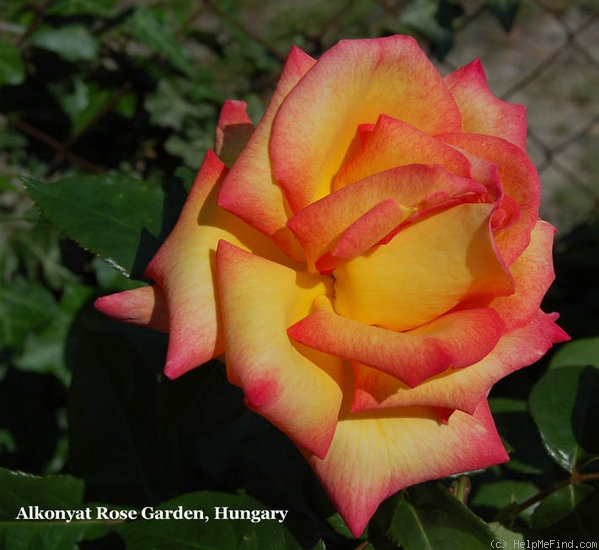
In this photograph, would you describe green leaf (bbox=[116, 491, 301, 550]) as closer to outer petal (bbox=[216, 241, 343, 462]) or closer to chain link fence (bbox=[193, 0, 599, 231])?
outer petal (bbox=[216, 241, 343, 462])

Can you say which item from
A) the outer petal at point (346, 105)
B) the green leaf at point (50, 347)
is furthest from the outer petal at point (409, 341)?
the green leaf at point (50, 347)

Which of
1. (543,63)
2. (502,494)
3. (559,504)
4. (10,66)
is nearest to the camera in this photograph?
(559,504)

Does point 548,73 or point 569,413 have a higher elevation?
point 569,413

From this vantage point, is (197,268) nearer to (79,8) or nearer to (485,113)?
(485,113)

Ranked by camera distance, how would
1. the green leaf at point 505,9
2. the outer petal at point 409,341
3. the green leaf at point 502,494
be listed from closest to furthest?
the outer petal at point 409,341, the green leaf at point 502,494, the green leaf at point 505,9

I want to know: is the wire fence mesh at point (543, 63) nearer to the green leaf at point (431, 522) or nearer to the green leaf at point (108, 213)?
the green leaf at point (108, 213)

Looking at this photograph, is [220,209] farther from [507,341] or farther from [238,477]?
[238,477]

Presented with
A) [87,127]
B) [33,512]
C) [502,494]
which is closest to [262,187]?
[33,512]

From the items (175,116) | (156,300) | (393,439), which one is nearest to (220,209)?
(156,300)
